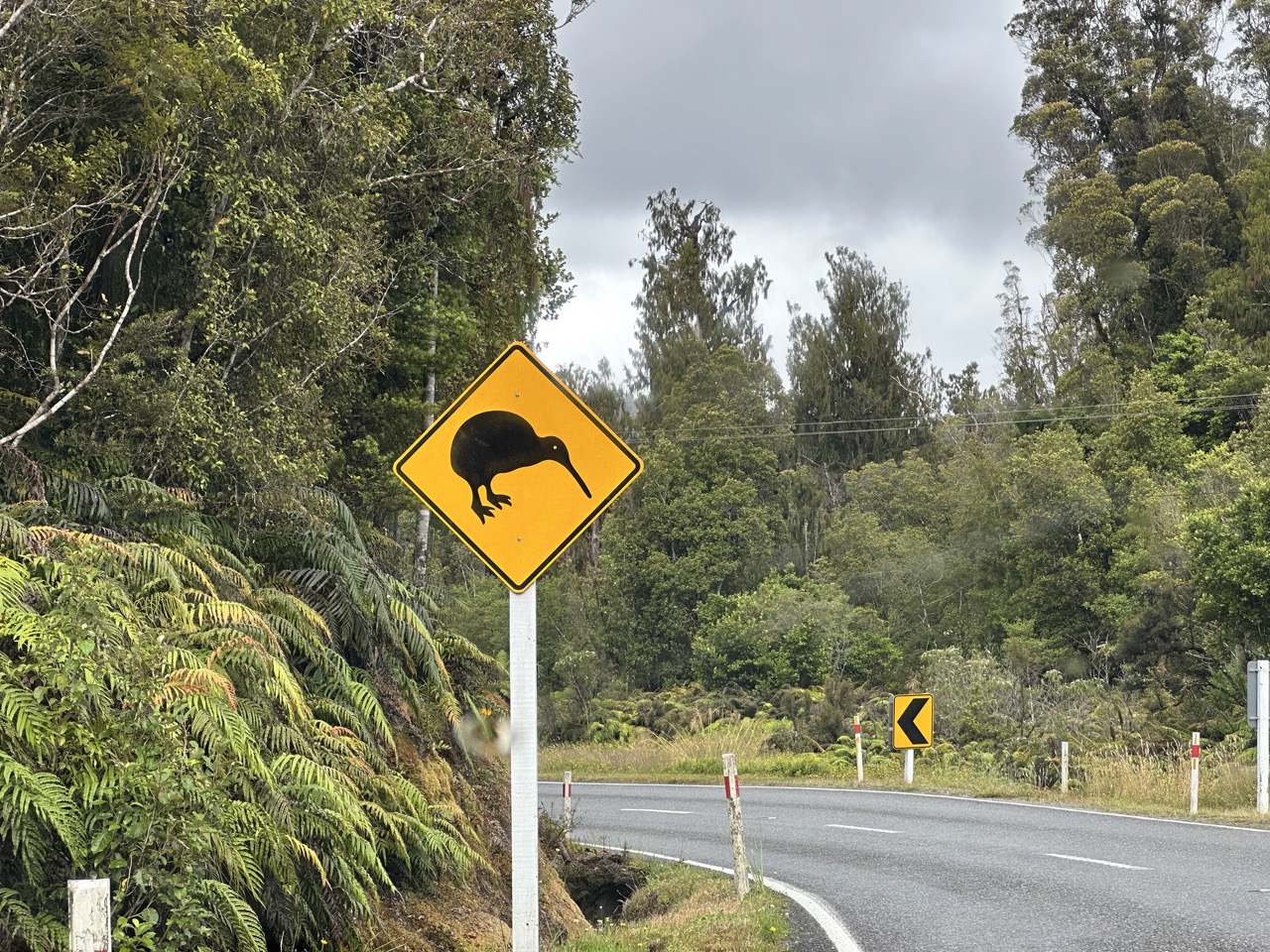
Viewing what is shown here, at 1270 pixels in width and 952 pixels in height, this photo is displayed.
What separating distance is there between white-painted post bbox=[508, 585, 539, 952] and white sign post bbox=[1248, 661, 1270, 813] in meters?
12.9

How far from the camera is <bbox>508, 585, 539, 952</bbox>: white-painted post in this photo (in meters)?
4.79

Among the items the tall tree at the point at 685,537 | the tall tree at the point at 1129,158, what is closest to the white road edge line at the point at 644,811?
the tall tree at the point at 685,537

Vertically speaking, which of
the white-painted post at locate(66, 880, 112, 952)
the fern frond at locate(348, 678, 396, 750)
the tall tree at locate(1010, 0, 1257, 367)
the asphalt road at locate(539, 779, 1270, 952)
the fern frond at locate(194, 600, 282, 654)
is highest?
the tall tree at locate(1010, 0, 1257, 367)

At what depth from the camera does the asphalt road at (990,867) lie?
27.6 feet

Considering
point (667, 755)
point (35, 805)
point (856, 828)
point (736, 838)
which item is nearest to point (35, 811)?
point (35, 805)

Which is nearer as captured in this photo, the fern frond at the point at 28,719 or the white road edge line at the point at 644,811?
the fern frond at the point at 28,719

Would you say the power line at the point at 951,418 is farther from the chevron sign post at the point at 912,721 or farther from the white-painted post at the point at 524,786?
the white-painted post at the point at 524,786

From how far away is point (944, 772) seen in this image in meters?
23.2

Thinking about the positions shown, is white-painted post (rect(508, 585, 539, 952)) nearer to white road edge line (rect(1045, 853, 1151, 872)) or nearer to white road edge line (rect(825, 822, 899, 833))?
white road edge line (rect(1045, 853, 1151, 872))

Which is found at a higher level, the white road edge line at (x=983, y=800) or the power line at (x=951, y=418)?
the power line at (x=951, y=418)

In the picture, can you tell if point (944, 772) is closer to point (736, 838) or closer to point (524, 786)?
point (736, 838)

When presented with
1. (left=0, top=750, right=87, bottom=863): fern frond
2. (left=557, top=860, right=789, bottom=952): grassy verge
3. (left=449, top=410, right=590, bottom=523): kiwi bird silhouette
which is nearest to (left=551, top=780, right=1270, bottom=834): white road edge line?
(left=557, top=860, right=789, bottom=952): grassy verge

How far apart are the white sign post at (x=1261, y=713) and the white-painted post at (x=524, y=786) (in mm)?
12899

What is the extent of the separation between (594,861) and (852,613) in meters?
32.6
